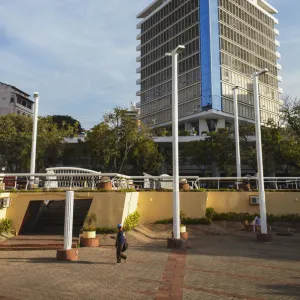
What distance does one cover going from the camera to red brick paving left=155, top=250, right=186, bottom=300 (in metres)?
7.49

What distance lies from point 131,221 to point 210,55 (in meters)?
56.4

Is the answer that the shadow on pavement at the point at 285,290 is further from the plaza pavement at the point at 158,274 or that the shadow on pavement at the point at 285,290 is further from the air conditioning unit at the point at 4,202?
the air conditioning unit at the point at 4,202

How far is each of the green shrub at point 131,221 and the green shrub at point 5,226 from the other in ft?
18.4

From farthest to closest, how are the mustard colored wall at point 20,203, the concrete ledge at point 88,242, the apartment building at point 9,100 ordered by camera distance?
1. the apartment building at point 9,100
2. the mustard colored wall at point 20,203
3. the concrete ledge at point 88,242

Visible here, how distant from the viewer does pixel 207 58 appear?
222 ft

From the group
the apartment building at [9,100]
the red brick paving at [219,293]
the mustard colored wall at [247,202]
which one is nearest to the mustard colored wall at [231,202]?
the mustard colored wall at [247,202]

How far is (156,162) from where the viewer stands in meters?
42.6

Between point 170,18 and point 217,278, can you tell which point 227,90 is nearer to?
point 170,18

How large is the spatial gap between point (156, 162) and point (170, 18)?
154 feet

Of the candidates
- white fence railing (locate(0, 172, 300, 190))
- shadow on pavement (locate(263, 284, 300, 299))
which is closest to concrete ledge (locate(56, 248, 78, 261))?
white fence railing (locate(0, 172, 300, 190))

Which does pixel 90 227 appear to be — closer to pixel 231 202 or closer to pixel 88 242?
pixel 88 242

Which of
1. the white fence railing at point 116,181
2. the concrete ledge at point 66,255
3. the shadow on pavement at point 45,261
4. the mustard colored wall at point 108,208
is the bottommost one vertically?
the shadow on pavement at point 45,261

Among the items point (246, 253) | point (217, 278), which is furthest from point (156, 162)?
point (217, 278)

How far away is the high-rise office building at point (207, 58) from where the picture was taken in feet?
223
